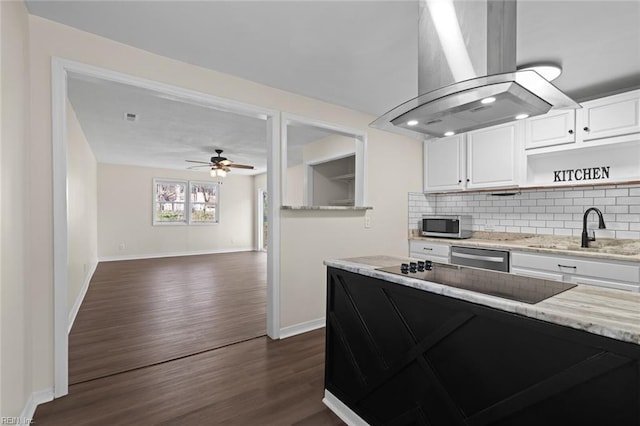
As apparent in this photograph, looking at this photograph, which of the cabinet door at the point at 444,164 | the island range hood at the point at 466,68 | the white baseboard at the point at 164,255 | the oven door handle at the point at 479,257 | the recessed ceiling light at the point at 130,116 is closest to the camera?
the island range hood at the point at 466,68

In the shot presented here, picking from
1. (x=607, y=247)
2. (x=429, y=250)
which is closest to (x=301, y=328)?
(x=429, y=250)

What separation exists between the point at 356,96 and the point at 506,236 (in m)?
2.46

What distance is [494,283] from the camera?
1.35m

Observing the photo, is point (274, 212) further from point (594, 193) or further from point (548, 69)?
point (594, 193)

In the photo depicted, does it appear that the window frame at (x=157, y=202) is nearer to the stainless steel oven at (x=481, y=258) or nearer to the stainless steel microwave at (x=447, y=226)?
the stainless steel microwave at (x=447, y=226)

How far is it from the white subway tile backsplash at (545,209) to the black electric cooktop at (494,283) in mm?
2334

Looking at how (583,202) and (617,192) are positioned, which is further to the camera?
(583,202)

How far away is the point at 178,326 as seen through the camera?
3182mm

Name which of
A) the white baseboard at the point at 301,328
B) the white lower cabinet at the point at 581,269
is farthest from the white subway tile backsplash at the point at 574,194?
the white baseboard at the point at 301,328

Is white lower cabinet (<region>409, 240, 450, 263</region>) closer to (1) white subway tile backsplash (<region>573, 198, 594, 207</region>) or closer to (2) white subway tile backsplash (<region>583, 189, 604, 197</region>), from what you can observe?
(1) white subway tile backsplash (<region>573, 198, 594, 207</region>)

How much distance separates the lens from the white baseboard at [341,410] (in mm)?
1703

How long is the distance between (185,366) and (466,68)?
2.74 metres

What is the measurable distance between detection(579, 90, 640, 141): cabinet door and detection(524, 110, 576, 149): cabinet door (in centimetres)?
9

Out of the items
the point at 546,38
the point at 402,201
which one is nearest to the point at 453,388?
the point at 546,38
